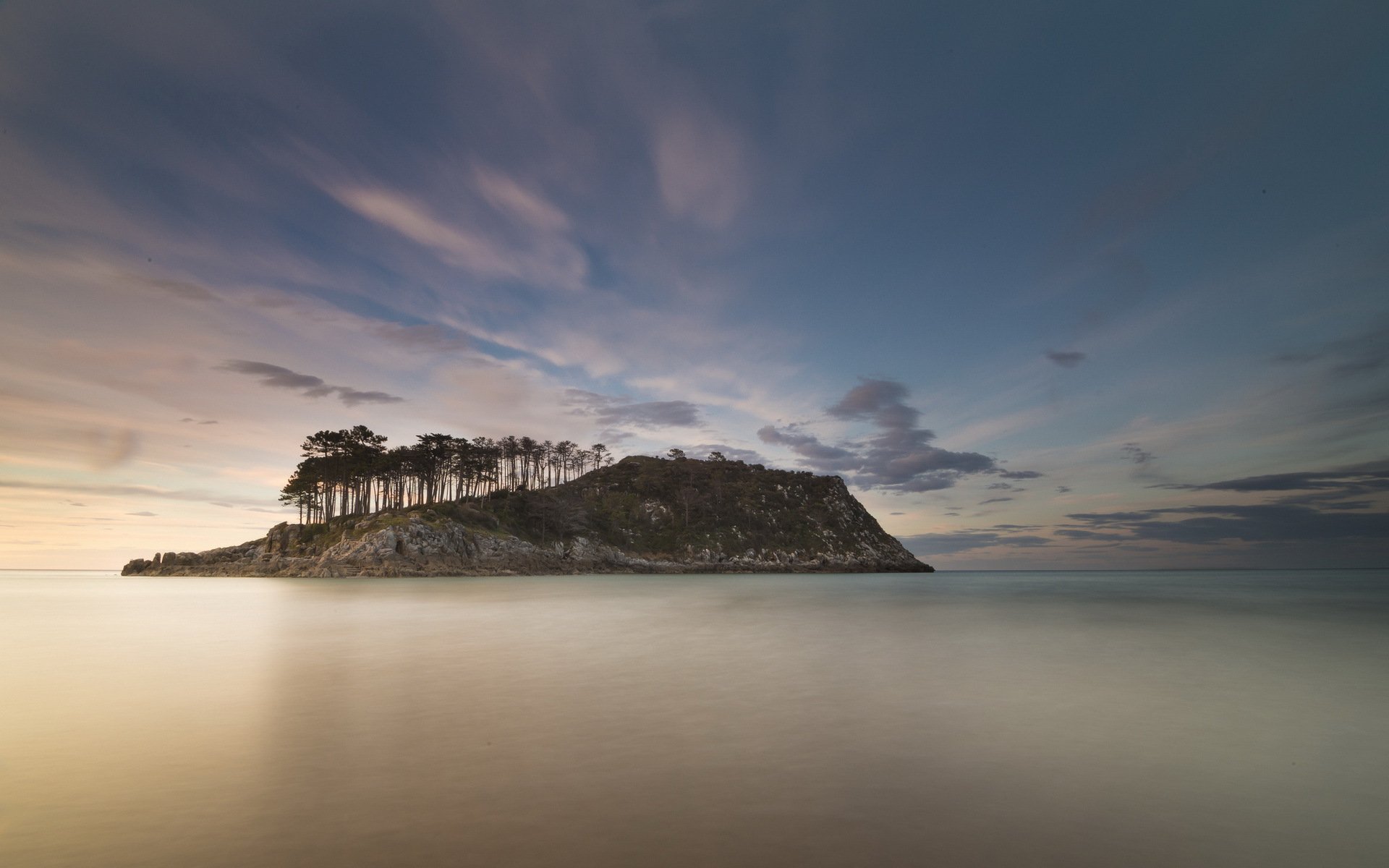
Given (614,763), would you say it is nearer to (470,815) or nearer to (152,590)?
(470,815)

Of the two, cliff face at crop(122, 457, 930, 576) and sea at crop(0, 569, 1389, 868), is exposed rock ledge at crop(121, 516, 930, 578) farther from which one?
sea at crop(0, 569, 1389, 868)

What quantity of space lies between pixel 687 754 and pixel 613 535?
130m

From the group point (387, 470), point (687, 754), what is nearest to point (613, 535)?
point (387, 470)

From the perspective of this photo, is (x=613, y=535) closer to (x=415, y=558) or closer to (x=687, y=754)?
(x=415, y=558)

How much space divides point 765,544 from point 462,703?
14217cm

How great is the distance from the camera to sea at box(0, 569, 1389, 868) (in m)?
6.02

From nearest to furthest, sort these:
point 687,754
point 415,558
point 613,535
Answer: point 687,754 → point 415,558 → point 613,535

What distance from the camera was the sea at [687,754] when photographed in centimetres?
602

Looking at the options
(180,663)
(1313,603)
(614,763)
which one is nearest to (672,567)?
(1313,603)

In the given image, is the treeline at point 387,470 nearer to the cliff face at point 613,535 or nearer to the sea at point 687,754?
the cliff face at point 613,535

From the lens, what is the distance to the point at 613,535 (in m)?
136

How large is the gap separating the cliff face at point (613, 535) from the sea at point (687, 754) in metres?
73.3

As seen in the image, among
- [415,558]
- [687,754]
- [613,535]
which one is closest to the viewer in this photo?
[687,754]

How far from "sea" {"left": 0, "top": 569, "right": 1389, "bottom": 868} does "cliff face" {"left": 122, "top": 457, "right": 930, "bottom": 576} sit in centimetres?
7325
